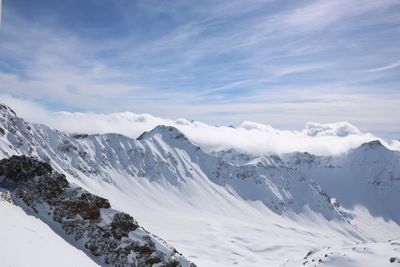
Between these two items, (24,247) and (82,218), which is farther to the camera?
(82,218)

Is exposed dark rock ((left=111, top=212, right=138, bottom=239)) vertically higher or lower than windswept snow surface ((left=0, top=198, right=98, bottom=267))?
lower

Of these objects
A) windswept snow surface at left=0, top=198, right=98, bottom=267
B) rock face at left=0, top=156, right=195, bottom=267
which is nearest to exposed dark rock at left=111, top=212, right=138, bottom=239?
rock face at left=0, top=156, right=195, bottom=267

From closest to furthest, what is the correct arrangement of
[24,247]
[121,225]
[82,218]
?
[24,247], [82,218], [121,225]

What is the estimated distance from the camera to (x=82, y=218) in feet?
127

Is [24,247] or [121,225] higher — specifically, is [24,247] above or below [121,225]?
above

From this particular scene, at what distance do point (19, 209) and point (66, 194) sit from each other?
6.91 metres

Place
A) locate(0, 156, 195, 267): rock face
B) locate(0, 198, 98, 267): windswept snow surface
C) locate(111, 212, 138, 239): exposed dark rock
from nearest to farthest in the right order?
locate(0, 198, 98, 267): windswept snow surface < locate(0, 156, 195, 267): rock face < locate(111, 212, 138, 239): exposed dark rock

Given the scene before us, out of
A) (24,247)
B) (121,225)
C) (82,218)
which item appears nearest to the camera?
(24,247)

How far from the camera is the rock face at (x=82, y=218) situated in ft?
121

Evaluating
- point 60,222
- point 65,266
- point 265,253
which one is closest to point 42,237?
point 65,266

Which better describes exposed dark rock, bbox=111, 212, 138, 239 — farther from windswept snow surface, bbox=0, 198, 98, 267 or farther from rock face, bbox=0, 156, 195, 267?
windswept snow surface, bbox=0, 198, 98, 267

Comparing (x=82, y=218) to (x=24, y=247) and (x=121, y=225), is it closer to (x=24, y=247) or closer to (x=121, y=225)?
(x=121, y=225)

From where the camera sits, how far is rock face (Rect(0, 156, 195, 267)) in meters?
36.9

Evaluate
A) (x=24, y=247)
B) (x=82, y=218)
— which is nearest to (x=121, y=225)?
(x=82, y=218)
